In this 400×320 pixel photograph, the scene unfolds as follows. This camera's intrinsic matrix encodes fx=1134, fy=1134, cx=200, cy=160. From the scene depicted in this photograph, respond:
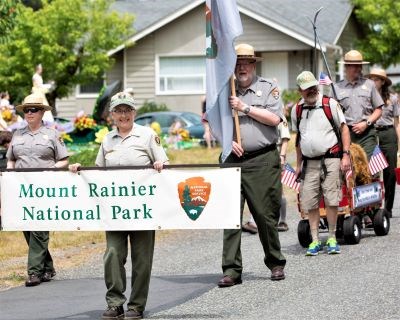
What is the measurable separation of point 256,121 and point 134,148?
1.56 m

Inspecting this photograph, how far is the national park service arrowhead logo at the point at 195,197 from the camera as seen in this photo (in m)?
9.23

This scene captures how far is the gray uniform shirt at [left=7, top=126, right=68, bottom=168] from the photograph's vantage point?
11258 millimetres

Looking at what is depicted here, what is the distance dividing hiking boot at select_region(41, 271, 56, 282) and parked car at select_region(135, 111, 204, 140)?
2088 cm

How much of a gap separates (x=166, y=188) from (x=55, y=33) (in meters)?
27.6

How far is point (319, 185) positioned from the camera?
12.2 metres

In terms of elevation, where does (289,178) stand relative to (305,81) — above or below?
below

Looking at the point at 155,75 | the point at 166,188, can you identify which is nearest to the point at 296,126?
the point at 166,188

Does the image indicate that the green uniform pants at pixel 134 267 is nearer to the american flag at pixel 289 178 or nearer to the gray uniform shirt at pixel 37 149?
the gray uniform shirt at pixel 37 149

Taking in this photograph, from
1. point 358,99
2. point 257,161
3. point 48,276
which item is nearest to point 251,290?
point 257,161

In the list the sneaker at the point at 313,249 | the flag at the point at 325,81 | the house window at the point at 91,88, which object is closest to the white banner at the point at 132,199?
the sneaker at the point at 313,249

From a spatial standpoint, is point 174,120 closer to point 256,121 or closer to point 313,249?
point 313,249

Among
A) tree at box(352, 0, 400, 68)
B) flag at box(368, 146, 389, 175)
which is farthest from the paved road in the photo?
tree at box(352, 0, 400, 68)

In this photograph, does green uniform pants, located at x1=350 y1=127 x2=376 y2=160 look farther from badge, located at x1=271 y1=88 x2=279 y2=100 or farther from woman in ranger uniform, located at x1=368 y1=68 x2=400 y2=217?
badge, located at x1=271 y1=88 x2=279 y2=100

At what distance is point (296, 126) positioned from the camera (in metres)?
12.4
